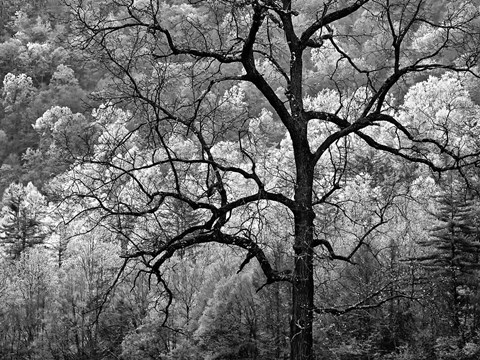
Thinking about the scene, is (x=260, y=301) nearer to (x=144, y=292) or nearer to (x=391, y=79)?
(x=144, y=292)

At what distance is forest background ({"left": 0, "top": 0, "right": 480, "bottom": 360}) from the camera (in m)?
5.52

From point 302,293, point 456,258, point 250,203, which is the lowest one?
point 302,293

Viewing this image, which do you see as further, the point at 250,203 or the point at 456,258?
the point at 456,258

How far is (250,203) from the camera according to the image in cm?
620

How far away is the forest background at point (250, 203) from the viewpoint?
5523 millimetres

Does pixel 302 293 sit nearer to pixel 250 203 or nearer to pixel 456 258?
pixel 250 203

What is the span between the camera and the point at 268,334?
775 inches

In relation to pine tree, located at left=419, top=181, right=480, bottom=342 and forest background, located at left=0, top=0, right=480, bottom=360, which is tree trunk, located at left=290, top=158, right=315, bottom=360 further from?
pine tree, located at left=419, top=181, right=480, bottom=342

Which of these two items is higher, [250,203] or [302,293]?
[250,203]

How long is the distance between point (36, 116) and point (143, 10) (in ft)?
349

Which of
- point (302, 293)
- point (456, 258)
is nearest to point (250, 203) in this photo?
point (302, 293)

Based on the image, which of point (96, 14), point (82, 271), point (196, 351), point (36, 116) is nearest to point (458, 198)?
point (196, 351)

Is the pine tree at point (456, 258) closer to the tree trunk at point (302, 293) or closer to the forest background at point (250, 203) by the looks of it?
the forest background at point (250, 203)

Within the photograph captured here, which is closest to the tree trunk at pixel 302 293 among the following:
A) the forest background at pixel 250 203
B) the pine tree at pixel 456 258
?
the forest background at pixel 250 203
